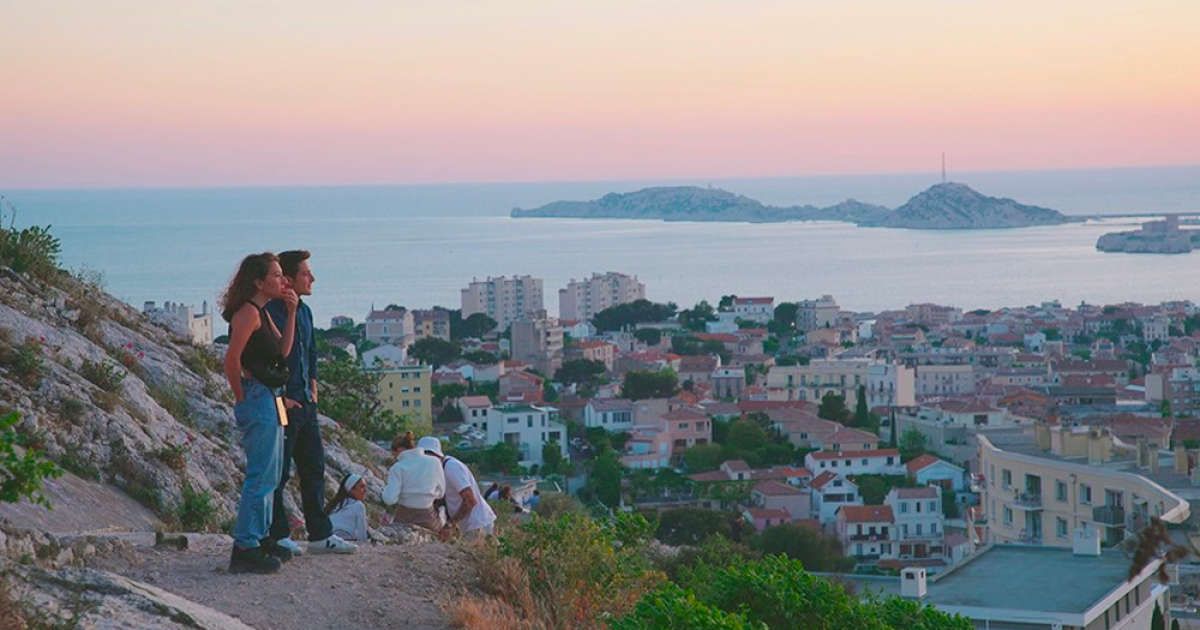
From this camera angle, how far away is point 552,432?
40.9 metres

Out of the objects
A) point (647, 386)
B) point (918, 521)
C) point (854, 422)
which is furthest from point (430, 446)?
point (647, 386)

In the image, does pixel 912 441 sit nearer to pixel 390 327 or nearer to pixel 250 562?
pixel 390 327

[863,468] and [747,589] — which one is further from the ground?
[747,589]

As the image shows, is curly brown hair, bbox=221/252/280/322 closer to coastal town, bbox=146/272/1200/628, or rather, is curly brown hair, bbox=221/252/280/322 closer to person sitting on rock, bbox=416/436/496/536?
person sitting on rock, bbox=416/436/496/536

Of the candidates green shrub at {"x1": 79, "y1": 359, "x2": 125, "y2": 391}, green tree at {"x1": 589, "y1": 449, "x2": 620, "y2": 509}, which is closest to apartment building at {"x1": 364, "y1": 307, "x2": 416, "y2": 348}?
green tree at {"x1": 589, "y1": 449, "x2": 620, "y2": 509}

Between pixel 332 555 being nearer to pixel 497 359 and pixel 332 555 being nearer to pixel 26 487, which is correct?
pixel 26 487

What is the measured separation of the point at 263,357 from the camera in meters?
5.38

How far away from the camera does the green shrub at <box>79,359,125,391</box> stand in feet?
27.4

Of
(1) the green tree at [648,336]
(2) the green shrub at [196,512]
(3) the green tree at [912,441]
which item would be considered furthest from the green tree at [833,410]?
(2) the green shrub at [196,512]

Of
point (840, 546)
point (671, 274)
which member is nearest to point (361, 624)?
point (840, 546)

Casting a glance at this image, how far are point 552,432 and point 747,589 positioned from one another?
116 ft

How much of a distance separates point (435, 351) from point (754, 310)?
887 inches

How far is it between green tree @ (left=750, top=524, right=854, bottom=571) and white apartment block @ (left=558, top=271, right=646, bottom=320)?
62312 millimetres

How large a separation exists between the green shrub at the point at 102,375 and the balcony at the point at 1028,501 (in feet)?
33.6
